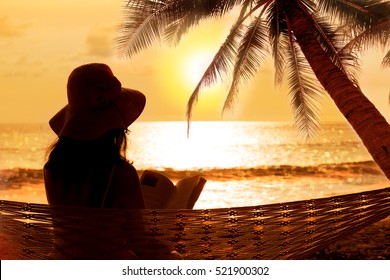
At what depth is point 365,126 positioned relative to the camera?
8.71ft

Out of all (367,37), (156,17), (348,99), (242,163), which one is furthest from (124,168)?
(242,163)

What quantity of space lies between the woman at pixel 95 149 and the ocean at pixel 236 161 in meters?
8.02

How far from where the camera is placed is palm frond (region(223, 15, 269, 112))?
444 cm

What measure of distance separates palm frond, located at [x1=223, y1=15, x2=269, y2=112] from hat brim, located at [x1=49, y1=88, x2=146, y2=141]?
3201 millimetres

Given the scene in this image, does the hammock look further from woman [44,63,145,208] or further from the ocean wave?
the ocean wave

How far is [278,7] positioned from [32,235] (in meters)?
2.74

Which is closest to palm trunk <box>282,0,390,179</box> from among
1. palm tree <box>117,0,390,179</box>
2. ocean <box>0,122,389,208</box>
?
palm tree <box>117,0,390,179</box>

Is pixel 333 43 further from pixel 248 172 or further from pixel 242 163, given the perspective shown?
pixel 242 163

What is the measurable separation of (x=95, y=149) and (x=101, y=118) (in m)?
0.07

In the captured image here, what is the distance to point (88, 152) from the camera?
1248 mm

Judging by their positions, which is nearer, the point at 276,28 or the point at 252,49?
the point at 276,28

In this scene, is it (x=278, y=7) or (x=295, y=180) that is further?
(x=295, y=180)
